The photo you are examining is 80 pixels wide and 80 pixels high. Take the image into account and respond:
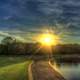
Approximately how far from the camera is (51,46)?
164 metres

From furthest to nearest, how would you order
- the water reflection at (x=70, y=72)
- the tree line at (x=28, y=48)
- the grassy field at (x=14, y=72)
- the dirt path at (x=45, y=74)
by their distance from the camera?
the tree line at (x=28, y=48)
the water reflection at (x=70, y=72)
the dirt path at (x=45, y=74)
the grassy field at (x=14, y=72)

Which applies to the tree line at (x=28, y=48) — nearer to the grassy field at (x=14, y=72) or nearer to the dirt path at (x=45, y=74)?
the grassy field at (x=14, y=72)

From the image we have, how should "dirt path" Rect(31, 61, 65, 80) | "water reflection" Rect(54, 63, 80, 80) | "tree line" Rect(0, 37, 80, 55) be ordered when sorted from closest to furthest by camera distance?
"dirt path" Rect(31, 61, 65, 80) < "water reflection" Rect(54, 63, 80, 80) < "tree line" Rect(0, 37, 80, 55)

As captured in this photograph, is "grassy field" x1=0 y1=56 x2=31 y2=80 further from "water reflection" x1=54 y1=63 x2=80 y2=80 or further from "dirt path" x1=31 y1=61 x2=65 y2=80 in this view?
"water reflection" x1=54 y1=63 x2=80 y2=80

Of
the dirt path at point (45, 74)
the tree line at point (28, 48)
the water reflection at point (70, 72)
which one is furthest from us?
the tree line at point (28, 48)

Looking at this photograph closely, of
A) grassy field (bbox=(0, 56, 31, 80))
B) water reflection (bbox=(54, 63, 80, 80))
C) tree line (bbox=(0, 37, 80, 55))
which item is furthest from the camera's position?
tree line (bbox=(0, 37, 80, 55))

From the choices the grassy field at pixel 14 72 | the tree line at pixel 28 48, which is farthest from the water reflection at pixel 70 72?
the tree line at pixel 28 48

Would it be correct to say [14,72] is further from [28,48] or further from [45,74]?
[28,48]

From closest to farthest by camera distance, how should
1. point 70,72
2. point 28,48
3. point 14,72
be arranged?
point 14,72 → point 70,72 → point 28,48

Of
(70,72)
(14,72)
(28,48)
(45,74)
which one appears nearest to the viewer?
(14,72)

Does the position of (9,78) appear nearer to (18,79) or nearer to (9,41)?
(18,79)

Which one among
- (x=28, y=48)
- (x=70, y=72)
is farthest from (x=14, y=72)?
(x=28, y=48)

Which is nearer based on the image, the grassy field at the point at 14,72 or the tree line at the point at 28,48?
the grassy field at the point at 14,72

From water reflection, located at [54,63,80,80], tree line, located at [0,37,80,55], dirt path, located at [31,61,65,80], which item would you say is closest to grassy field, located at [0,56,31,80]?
dirt path, located at [31,61,65,80]
